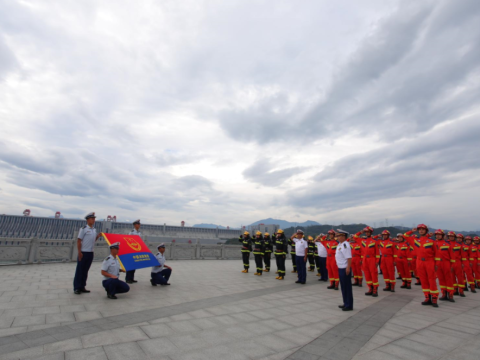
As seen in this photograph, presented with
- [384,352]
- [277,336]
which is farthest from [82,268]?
[384,352]

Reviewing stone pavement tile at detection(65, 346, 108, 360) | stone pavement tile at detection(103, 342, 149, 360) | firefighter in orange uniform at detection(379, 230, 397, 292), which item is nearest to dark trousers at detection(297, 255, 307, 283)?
firefighter in orange uniform at detection(379, 230, 397, 292)

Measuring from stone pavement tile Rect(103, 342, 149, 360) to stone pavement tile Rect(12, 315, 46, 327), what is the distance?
191cm

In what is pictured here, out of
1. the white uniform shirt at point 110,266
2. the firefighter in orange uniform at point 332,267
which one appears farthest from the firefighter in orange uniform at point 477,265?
the white uniform shirt at point 110,266

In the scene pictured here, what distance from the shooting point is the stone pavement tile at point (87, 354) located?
125 inches

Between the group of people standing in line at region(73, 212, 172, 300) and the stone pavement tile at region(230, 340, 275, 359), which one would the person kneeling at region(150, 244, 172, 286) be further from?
the stone pavement tile at region(230, 340, 275, 359)

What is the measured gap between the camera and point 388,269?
890cm

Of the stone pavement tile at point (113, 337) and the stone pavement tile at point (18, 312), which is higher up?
the stone pavement tile at point (18, 312)

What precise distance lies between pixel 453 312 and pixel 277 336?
16.9 feet

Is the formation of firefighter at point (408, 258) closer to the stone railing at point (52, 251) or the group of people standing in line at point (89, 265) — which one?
the group of people standing in line at point (89, 265)

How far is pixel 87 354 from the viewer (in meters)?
3.27

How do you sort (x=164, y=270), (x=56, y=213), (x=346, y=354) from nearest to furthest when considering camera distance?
(x=346, y=354) → (x=164, y=270) → (x=56, y=213)

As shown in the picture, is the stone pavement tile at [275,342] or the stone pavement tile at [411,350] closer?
the stone pavement tile at [411,350]

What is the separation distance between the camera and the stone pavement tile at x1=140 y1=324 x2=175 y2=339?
4.03m

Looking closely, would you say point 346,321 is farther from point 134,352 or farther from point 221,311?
point 134,352
